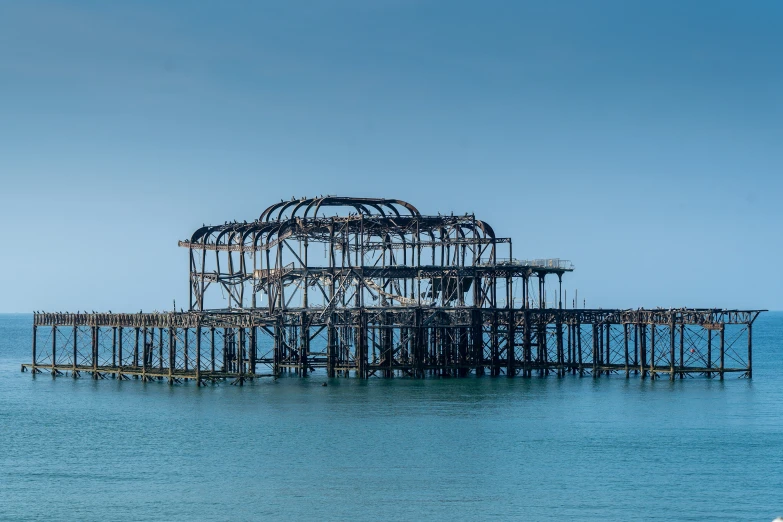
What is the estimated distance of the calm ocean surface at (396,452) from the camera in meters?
44.9

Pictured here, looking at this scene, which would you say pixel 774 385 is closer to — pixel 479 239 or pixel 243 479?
pixel 479 239

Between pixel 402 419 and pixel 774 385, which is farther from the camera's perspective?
pixel 774 385

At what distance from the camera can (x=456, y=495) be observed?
1825 inches

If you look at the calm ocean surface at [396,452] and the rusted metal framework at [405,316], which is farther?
the rusted metal framework at [405,316]

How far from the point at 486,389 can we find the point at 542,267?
50.9ft

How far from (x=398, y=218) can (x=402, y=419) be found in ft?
101

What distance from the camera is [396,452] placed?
2207 inches

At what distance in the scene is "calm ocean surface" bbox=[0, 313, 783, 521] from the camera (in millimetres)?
44938

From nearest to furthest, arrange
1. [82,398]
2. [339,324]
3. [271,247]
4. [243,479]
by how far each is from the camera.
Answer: [243,479] → [82,398] → [339,324] → [271,247]

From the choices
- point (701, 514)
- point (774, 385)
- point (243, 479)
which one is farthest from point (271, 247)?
point (701, 514)

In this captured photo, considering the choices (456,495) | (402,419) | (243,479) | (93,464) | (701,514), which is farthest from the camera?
(402,419)

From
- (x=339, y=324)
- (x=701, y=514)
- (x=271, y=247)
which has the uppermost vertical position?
(x=271, y=247)

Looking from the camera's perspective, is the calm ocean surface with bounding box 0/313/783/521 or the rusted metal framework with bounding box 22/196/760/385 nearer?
the calm ocean surface with bounding box 0/313/783/521

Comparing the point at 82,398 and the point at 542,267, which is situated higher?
the point at 542,267
